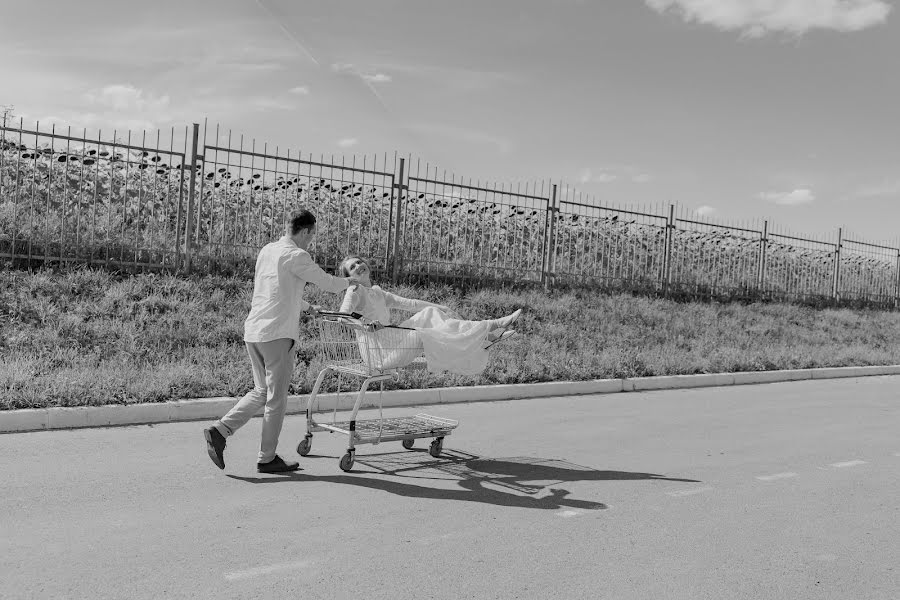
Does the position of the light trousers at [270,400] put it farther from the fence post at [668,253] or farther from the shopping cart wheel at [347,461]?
the fence post at [668,253]

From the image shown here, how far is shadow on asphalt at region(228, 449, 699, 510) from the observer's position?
610 centimetres

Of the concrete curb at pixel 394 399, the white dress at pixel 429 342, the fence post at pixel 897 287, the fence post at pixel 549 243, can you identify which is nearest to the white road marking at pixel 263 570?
the white dress at pixel 429 342

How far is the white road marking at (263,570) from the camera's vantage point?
4.25m

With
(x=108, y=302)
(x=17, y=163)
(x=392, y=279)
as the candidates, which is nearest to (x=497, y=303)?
(x=392, y=279)

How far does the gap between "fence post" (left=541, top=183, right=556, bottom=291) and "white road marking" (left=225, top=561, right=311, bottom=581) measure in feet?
45.9

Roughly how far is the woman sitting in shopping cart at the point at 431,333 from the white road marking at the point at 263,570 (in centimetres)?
256

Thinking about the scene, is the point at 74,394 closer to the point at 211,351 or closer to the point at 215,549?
the point at 211,351

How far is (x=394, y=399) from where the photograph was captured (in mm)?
10195

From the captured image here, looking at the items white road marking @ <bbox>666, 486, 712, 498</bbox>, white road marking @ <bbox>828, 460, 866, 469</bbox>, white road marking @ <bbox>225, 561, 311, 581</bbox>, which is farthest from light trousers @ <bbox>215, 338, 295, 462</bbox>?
white road marking @ <bbox>828, 460, 866, 469</bbox>

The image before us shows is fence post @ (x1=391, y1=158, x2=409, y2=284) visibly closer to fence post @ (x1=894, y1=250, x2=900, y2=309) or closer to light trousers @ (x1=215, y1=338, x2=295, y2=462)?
light trousers @ (x1=215, y1=338, x2=295, y2=462)

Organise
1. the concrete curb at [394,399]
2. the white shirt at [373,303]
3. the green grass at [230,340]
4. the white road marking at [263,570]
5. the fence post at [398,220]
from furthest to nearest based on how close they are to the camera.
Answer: the fence post at [398,220]
the green grass at [230,340]
the concrete curb at [394,399]
the white shirt at [373,303]
the white road marking at [263,570]

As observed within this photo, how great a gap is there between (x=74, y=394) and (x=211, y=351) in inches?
95.3

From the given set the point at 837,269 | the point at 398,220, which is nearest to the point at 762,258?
the point at 837,269

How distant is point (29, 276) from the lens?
12.1 metres
